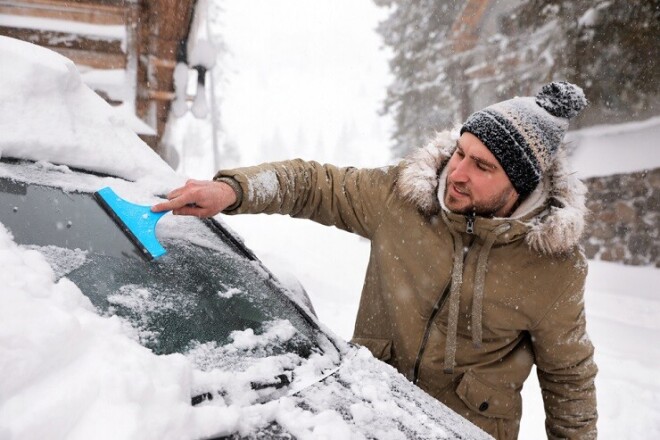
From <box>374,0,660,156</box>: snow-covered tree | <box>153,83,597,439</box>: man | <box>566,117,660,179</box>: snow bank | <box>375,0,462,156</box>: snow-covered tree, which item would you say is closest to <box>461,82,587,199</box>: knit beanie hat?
<box>153,83,597,439</box>: man

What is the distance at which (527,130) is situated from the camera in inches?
75.0

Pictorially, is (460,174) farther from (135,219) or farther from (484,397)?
(135,219)

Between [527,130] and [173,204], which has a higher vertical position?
[527,130]

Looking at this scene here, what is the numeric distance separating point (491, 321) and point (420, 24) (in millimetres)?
11216

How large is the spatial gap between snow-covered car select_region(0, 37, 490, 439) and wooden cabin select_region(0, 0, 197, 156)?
11.2ft

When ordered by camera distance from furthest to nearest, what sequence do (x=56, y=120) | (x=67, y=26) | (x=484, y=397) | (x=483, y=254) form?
(x=67, y=26), (x=484, y=397), (x=483, y=254), (x=56, y=120)

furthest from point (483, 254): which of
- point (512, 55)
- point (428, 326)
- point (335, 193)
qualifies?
point (512, 55)

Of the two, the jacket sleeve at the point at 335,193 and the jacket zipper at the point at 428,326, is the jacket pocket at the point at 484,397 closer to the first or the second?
the jacket zipper at the point at 428,326

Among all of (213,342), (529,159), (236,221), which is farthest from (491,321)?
(236,221)

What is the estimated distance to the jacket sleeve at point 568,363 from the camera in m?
1.90

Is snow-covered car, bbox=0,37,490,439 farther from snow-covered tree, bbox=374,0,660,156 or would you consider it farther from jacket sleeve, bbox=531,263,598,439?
snow-covered tree, bbox=374,0,660,156

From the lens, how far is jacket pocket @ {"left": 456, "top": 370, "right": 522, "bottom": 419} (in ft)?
6.39

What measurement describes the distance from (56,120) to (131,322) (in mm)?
869

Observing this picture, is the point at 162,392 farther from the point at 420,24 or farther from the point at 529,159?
the point at 420,24
